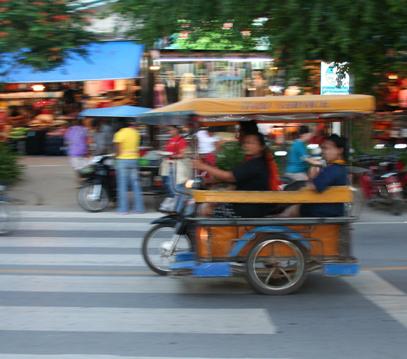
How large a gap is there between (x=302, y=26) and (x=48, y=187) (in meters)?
7.89

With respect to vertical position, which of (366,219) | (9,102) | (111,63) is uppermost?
(111,63)

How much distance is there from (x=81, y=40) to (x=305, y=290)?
392 inches

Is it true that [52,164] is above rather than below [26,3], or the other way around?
below

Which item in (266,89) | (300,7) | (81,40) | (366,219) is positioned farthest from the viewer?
(266,89)

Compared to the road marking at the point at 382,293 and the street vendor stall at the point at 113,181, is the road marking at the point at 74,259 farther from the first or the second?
the street vendor stall at the point at 113,181

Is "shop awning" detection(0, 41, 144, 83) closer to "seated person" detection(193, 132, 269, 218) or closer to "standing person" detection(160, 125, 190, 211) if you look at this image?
"standing person" detection(160, 125, 190, 211)

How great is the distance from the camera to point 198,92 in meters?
16.7

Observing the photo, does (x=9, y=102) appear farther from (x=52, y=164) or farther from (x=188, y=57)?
(x=188, y=57)

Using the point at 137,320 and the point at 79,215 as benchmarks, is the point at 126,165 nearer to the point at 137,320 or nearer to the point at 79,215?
the point at 79,215

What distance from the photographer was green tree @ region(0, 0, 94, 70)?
11.8 m

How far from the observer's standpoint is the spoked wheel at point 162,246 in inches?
240

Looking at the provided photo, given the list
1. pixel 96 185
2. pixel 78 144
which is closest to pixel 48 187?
pixel 78 144

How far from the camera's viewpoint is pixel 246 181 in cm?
561

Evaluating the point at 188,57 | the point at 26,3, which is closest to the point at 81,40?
the point at 26,3
